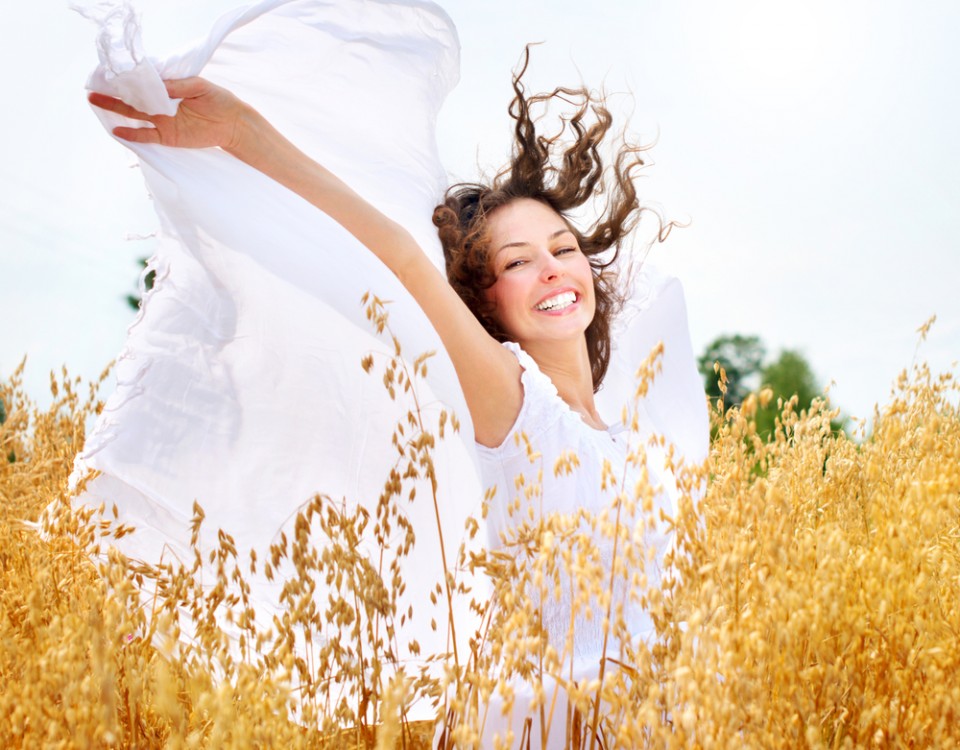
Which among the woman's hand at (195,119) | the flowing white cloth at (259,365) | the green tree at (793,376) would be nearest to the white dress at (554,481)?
the flowing white cloth at (259,365)

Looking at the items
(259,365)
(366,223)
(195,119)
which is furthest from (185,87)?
(259,365)

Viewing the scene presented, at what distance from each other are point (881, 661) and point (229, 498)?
54.5 inches

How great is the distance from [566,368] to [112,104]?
135cm

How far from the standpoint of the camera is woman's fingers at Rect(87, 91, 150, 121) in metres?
1.61

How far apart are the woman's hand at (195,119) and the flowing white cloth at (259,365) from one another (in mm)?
32

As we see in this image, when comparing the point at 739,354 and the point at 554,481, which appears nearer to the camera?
the point at 554,481

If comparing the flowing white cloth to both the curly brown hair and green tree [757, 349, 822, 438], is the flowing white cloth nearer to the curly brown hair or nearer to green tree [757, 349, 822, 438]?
the curly brown hair

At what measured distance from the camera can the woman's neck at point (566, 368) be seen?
243 cm

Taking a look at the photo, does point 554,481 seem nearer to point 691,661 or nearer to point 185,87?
Answer: point 691,661

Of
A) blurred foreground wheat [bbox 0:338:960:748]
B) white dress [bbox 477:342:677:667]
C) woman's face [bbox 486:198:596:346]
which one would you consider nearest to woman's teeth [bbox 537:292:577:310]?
woman's face [bbox 486:198:596:346]

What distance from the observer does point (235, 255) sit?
190 cm

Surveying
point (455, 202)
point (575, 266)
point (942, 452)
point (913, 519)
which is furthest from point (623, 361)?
point (913, 519)

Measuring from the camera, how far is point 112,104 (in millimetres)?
1628

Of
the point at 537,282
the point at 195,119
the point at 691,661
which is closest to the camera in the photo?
the point at 691,661
